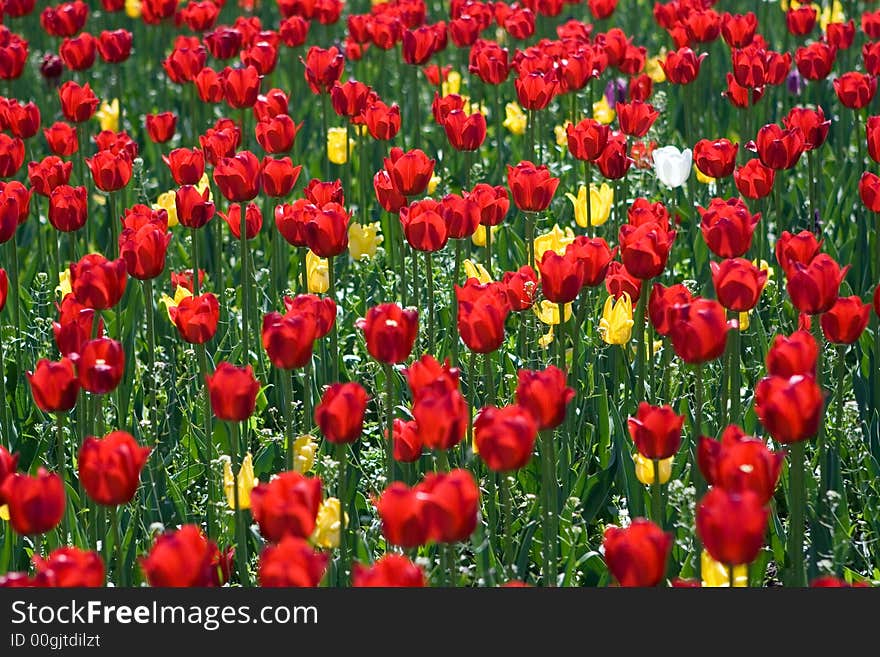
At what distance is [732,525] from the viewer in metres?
2.48

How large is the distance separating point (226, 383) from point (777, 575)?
63.5 inches

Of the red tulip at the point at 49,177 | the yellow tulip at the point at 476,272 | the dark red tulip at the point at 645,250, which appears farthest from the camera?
the red tulip at the point at 49,177

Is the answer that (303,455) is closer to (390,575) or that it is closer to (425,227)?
(425,227)

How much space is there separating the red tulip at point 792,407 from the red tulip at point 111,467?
122cm

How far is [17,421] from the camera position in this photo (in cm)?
443

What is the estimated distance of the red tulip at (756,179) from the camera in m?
4.53

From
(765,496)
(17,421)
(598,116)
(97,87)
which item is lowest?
(765,496)

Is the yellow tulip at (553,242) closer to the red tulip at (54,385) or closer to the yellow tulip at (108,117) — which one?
the red tulip at (54,385)

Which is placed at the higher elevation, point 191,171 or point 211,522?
point 191,171

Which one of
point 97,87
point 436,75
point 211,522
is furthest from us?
point 97,87

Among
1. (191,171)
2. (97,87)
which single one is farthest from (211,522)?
(97,87)

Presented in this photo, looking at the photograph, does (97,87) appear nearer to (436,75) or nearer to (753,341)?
(436,75)

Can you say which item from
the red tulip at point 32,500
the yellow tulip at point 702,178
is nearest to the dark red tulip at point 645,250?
the red tulip at point 32,500

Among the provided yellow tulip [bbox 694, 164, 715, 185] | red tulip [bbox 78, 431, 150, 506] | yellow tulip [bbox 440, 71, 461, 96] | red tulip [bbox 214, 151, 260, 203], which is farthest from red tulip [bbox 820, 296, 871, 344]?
yellow tulip [bbox 440, 71, 461, 96]
